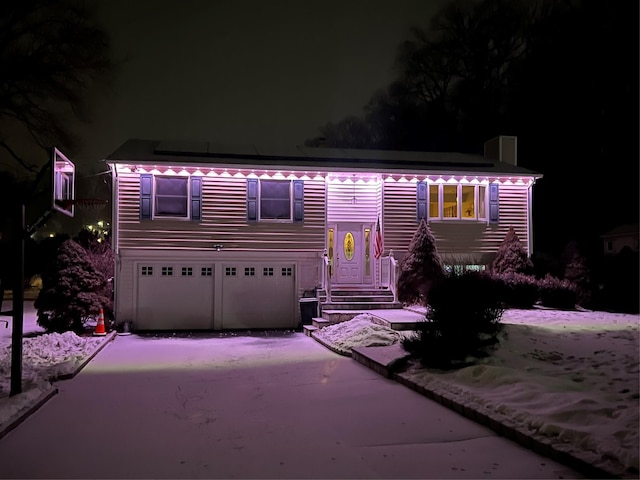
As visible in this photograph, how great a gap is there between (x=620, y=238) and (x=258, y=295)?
24.3m

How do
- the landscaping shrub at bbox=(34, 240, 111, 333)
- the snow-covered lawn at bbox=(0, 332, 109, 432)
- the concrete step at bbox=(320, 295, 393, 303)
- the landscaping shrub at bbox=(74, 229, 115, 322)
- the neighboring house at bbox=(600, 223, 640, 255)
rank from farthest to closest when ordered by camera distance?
1. the neighboring house at bbox=(600, 223, 640, 255)
2. the concrete step at bbox=(320, 295, 393, 303)
3. the landscaping shrub at bbox=(74, 229, 115, 322)
4. the landscaping shrub at bbox=(34, 240, 111, 333)
5. the snow-covered lawn at bbox=(0, 332, 109, 432)

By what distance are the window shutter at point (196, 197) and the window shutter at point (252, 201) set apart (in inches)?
58.9

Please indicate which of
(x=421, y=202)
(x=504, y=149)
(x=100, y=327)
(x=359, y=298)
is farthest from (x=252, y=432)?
(x=504, y=149)

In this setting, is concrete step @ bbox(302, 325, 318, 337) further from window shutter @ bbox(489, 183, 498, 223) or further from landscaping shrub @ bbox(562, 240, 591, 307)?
landscaping shrub @ bbox(562, 240, 591, 307)

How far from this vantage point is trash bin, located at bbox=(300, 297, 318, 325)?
17.2 m

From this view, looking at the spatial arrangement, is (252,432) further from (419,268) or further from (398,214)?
(398,214)

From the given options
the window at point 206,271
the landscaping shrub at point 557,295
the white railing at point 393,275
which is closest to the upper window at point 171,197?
the window at point 206,271

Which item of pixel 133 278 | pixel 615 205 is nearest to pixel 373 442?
pixel 133 278

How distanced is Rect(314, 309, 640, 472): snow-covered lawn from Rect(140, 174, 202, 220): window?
6962 mm

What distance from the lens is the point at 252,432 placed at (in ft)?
20.7

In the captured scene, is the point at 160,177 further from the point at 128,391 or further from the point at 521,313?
the point at 521,313

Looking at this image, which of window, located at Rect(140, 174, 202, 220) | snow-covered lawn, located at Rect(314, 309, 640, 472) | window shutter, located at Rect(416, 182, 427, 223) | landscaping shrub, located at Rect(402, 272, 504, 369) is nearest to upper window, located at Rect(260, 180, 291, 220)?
window, located at Rect(140, 174, 202, 220)

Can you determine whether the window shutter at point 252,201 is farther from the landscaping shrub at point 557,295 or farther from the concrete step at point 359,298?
the landscaping shrub at point 557,295

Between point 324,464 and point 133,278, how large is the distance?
43.5ft
